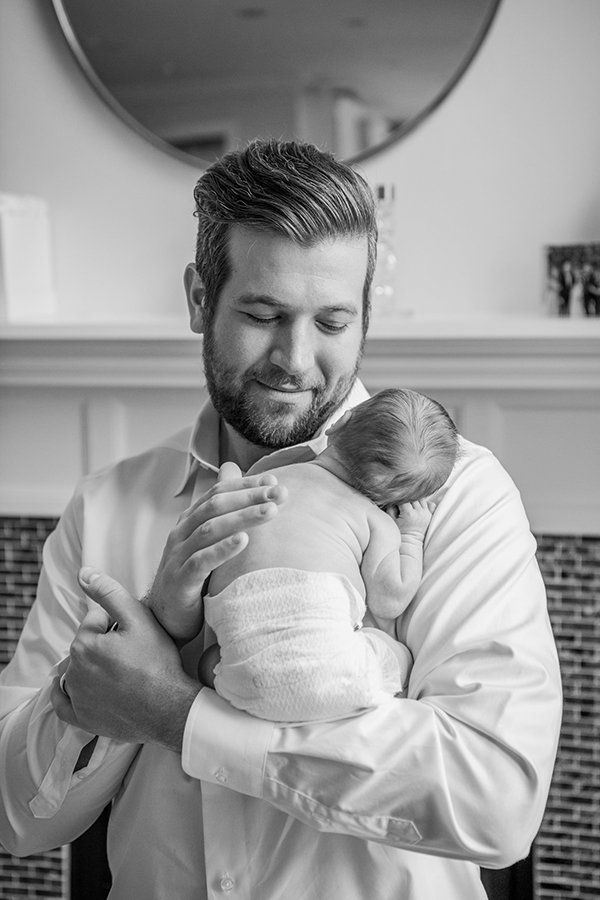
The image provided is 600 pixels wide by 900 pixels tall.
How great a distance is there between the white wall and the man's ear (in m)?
0.96

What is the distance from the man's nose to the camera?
4.48ft

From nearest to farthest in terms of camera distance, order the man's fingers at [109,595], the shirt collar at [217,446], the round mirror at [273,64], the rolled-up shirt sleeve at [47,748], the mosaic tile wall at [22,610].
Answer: the man's fingers at [109,595]
the rolled-up shirt sleeve at [47,748]
the shirt collar at [217,446]
the round mirror at [273,64]
the mosaic tile wall at [22,610]

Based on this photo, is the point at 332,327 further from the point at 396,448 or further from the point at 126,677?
the point at 126,677

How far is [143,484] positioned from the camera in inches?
63.2

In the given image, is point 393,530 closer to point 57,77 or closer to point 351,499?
point 351,499

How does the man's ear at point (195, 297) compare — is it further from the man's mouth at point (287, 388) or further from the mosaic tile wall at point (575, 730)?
the mosaic tile wall at point (575, 730)

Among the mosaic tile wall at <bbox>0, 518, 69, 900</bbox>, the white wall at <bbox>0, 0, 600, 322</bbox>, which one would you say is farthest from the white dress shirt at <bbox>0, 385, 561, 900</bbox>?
the mosaic tile wall at <bbox>0, 518, 69, 900</bbox>

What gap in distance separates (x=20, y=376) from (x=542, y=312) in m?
1.22

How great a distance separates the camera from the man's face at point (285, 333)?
1.36 meters

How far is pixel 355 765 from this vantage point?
3.63ft

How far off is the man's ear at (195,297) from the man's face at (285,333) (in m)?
0.11

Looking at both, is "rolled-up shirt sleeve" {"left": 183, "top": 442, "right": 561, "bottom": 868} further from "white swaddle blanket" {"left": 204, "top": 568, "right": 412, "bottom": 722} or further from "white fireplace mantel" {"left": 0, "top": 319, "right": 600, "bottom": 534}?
"white fireplace mantel" {"left": 0, "top": 319, "right": 600, "bottom": 534}

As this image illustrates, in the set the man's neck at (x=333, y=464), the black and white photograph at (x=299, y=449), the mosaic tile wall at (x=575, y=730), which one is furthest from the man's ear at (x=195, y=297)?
the mosaic tile wall at (x=575, y=730)

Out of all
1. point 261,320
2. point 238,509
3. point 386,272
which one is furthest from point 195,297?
point 386,272
